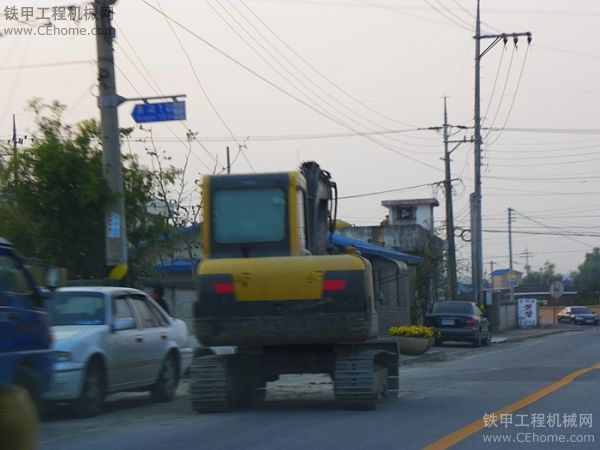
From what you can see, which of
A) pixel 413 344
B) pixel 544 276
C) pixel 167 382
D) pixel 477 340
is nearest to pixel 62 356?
pixel 167 382

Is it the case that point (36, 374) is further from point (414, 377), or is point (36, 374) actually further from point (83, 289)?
point (414, 377)

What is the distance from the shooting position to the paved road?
9906mm

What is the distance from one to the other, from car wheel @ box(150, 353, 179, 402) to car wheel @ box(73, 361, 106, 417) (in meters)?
1.75

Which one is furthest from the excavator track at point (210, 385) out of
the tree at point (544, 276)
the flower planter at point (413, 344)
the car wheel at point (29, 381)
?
the tree at point (544, 276)

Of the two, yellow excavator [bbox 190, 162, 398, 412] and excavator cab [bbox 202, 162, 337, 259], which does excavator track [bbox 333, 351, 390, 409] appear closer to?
yellow excavator [bbox 190, 162, 398, 412]

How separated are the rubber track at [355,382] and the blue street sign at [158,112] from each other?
6.13 m

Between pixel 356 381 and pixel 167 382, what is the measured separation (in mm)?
3631

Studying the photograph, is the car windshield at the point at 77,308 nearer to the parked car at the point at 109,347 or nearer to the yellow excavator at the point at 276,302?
the parked car at the point at 109,347

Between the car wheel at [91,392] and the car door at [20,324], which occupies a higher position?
the car door at [20,324]

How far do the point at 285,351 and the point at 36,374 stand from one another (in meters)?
3.96

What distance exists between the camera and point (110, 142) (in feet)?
53.4

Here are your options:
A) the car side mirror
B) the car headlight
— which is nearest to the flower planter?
the car side mirror

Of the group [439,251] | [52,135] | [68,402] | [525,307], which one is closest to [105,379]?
[68,402]

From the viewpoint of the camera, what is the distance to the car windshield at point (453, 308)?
32156 mm
